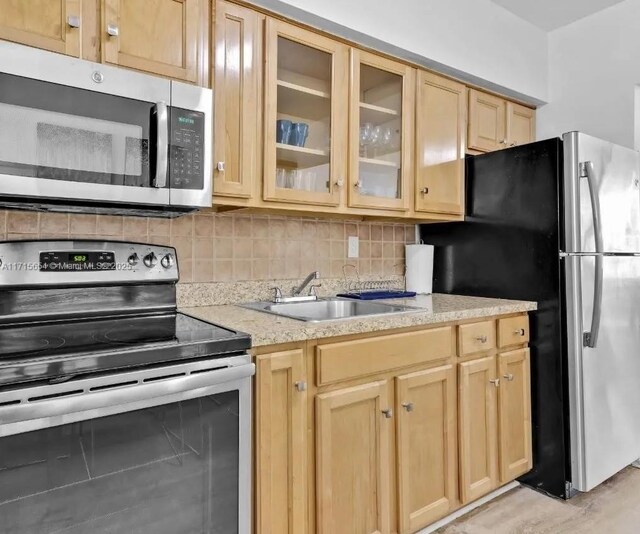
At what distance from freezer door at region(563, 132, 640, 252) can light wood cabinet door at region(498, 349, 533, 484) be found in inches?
22.3

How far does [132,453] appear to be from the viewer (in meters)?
1.10

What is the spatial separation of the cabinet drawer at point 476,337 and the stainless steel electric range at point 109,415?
98cm

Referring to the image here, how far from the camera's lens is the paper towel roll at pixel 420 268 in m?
2.50

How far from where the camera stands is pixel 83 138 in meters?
1.35

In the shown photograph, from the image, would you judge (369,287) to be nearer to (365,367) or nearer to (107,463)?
(365,367)

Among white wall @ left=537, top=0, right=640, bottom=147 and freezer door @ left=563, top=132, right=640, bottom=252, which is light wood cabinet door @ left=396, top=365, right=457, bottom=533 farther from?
white wall @ left=537, top=0, right=640, bottom=147

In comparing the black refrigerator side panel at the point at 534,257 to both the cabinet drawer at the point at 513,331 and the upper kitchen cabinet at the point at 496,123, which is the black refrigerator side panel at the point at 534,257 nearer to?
the cabinet drawer at the point at 513,331

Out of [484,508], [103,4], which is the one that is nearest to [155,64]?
[103,4]

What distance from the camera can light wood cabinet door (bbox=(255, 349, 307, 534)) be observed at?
1340 millimetres

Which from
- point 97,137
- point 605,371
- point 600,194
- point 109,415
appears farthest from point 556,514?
point 97,137

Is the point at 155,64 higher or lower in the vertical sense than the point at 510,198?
higher

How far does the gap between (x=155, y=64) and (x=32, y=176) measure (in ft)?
1.77

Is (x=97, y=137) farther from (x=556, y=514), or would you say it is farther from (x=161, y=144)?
(x=556, y=514)

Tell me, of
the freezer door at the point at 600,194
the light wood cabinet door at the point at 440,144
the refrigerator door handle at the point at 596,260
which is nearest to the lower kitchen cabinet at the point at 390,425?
the refrigerator door handle at the point at 596,260
